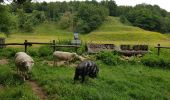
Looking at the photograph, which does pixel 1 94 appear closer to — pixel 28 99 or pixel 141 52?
pixel 28 99

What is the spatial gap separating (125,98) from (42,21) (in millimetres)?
98945

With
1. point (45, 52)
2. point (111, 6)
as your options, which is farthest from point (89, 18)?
point (45, 52)

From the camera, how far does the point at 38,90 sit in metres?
14.7

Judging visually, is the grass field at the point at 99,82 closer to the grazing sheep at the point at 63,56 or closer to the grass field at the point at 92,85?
the grass field at the point at 92,85

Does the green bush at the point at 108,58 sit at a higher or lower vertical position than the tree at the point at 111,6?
lower

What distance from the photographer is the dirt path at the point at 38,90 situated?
13717 mm

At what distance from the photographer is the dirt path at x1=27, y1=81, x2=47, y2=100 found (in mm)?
13717

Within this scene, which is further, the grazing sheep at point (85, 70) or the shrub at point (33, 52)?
the shrub at point (33, 52)

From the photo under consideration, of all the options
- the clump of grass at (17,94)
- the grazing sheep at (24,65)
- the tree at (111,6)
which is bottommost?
the clump of grass at (17,94)

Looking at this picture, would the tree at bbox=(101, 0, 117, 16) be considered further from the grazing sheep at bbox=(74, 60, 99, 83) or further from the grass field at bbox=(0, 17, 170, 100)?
the grazing sheep at bbox=(74, 60, 99, 83)

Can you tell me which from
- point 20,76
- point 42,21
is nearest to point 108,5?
point 42,21

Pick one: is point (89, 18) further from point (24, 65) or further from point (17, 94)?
point (17, 94)

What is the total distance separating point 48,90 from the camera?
1416 centimetres

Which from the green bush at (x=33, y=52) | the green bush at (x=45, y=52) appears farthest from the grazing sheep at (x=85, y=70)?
the green bush at (x=33, y=52)
